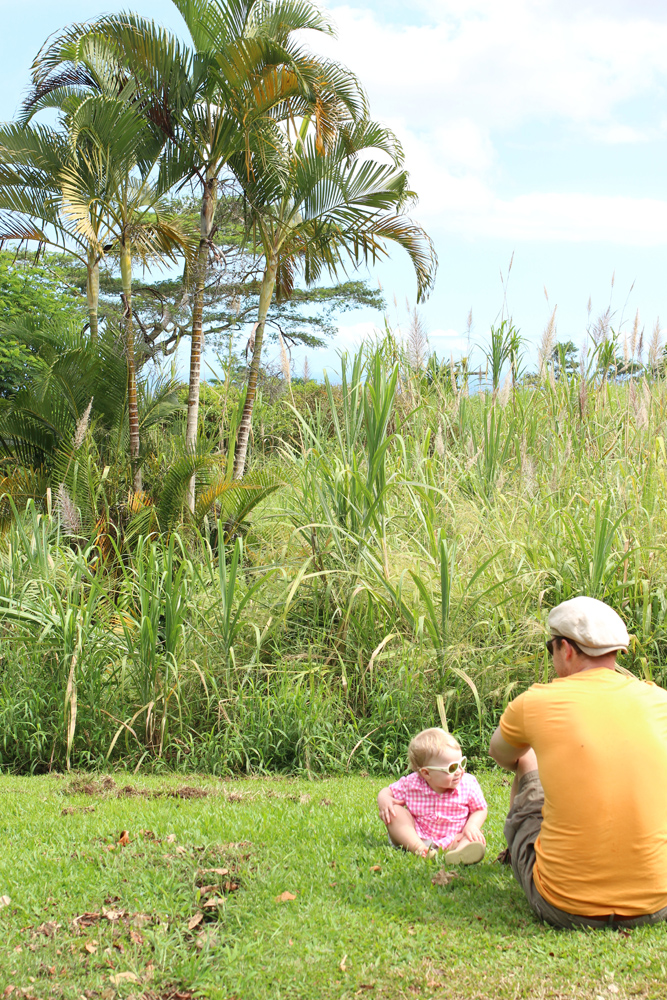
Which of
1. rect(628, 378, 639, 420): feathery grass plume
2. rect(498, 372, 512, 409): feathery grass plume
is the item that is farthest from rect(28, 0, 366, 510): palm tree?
rect(628, 378, 639, 420): feathery grass plume

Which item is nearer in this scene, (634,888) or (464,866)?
(634,888)

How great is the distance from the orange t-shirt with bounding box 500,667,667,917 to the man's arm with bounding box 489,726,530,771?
19 centimetres

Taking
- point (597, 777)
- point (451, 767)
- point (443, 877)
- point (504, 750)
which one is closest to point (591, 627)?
point (597, 777)

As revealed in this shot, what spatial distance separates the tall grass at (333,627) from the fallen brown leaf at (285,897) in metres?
1.93

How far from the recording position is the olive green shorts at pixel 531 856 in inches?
109

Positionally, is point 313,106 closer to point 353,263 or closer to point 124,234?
point 353,263

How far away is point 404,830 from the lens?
3.57m

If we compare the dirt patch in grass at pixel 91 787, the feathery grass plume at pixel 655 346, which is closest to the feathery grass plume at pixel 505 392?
the feathery grass plume at pixel 655 346

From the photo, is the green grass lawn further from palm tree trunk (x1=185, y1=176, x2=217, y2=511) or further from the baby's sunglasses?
palm tree trunk (x1=185, y1=176, x2=217, y2=511)

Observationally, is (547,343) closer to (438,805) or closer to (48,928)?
(438,805)

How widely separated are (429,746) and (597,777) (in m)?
0.98

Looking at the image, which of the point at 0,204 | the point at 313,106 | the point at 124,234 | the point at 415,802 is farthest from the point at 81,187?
the point at 415,802

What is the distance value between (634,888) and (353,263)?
974 cm

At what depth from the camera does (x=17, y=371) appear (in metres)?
18.3
